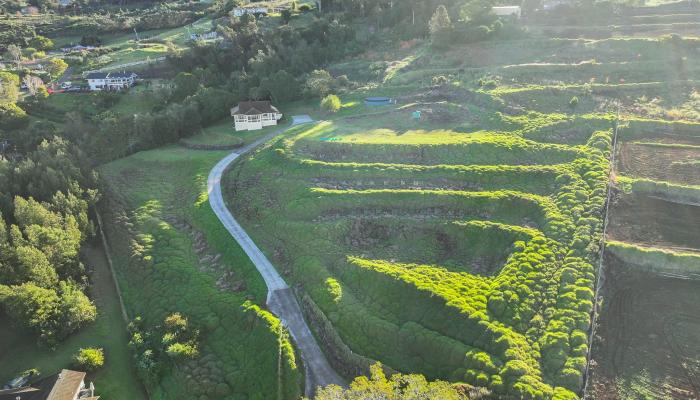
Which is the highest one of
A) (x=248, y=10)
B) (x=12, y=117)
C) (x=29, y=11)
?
(x=29, y=11)

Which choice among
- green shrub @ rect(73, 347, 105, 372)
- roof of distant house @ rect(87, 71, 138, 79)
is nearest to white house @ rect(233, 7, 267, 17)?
roof of distant house @ rect(87, 71, 138, 79)

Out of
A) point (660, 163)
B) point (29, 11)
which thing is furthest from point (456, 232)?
point (29, 11)

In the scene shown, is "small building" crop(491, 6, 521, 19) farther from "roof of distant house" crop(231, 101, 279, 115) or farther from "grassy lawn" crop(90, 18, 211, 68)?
"grassy lawn" crop(90, 18, 211, 68)

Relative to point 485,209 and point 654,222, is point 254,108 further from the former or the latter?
point 654,222

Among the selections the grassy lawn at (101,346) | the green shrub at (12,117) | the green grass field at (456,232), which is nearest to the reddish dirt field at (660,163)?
the green grass field at (456,232)

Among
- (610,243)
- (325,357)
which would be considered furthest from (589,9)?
(325,357)

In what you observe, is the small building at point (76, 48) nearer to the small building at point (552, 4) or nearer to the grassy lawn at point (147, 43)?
the grassy lawn at point (147, 43)

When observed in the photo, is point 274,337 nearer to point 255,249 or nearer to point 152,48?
point 255,249
